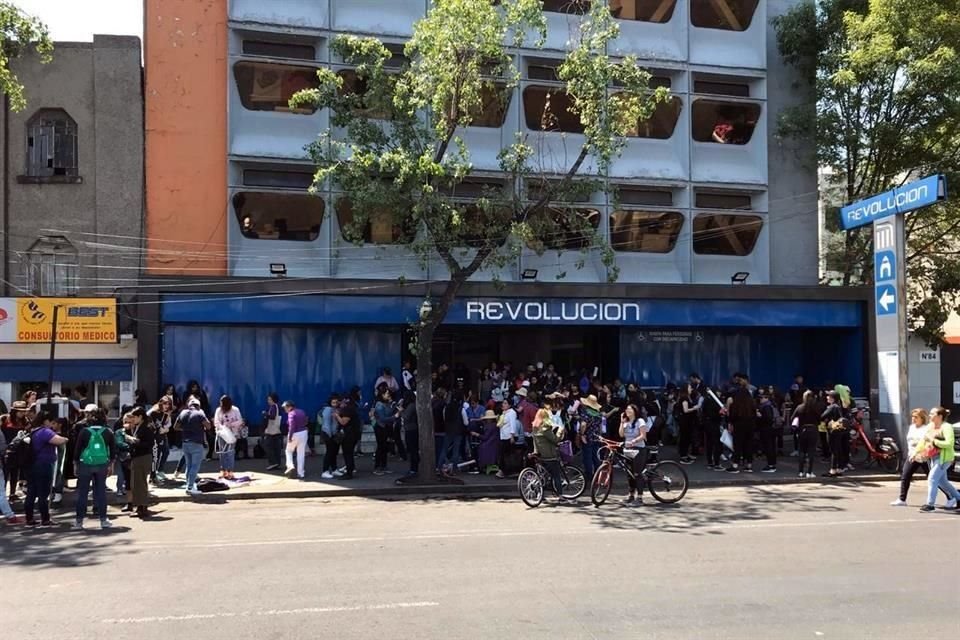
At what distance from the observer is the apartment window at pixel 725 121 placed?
895 inches

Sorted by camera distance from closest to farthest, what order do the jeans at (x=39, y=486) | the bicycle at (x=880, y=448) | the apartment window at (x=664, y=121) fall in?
the jeans at (x=39, y=486)
the bicycle at (x=880, y=448)
the apartment window at (x=664, y=121)

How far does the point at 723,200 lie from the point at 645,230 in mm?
2500

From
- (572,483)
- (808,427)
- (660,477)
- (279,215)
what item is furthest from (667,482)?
(279,215)

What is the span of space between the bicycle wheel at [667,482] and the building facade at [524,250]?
7.20 metres

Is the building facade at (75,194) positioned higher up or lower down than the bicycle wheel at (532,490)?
higher up

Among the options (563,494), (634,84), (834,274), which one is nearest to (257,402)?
(563,494)

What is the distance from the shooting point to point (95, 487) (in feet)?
37.8

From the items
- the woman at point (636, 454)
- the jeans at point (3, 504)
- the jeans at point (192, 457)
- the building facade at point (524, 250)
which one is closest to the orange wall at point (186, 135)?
the building facade at point (524, 250)

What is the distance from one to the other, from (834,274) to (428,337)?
16097mm

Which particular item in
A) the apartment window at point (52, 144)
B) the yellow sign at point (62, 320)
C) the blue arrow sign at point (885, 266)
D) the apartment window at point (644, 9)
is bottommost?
the yellow sign at point (62, 320)

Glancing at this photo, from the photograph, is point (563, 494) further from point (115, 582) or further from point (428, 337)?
point (115, 582)

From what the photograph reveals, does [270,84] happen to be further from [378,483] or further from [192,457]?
[378,483]

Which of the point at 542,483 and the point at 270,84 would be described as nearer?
the point at 542,483

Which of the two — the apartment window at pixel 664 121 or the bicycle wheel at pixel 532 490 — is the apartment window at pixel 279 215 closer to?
the apartment window at pixel 664 121
